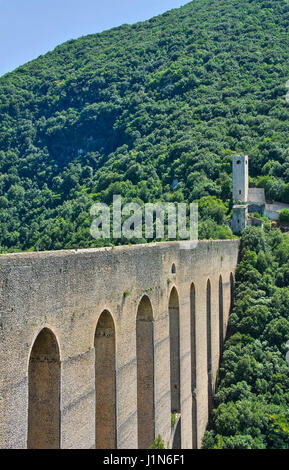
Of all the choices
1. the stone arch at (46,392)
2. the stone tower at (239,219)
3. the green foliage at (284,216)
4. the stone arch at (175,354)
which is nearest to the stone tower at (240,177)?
the green foliage at (284,216)

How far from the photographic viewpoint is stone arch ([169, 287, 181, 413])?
2094 cm

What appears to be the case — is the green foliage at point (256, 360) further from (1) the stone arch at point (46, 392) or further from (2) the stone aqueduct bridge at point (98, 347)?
(1) the stone arch at point (46, 392)

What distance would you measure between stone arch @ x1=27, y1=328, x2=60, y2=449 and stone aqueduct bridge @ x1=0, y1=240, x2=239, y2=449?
0.06 feet

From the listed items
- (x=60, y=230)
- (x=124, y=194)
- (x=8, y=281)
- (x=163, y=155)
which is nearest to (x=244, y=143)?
(x=163, y=155)

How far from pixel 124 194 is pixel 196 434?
Result: 3947 cm

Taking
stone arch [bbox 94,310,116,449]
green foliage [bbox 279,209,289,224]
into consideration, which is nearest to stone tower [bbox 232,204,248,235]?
green foliage [bbox 279,209,289,224]

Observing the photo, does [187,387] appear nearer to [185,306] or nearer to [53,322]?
[185,306]

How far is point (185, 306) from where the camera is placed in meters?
22.0

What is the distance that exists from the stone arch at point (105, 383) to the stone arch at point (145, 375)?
3.25 meters

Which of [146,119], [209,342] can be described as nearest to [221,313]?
[209,342]

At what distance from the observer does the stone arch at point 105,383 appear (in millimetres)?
14086

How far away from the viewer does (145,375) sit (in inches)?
691

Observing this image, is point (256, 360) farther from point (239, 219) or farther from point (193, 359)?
point (239, 219)

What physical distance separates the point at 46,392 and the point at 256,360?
776 inches
